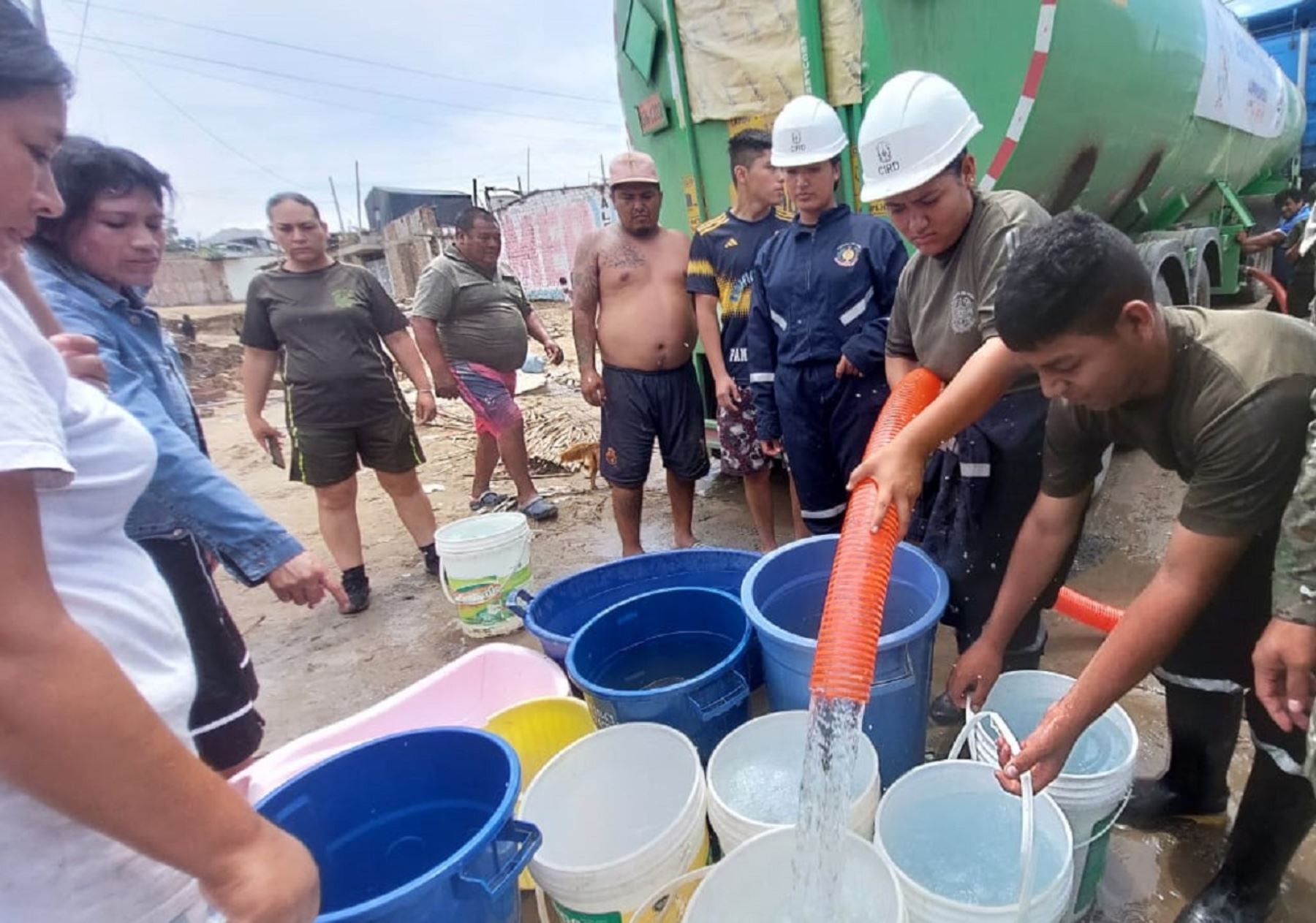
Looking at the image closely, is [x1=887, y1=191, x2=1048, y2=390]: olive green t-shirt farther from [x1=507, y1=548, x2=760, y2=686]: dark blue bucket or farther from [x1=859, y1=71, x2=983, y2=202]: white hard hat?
[x1=507, y1=548, x2=760, y2=686]: dark blue bucket

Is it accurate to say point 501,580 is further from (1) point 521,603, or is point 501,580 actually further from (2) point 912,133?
(2) point 912,133

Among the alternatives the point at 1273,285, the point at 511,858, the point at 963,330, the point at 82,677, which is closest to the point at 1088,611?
the point at 963,330

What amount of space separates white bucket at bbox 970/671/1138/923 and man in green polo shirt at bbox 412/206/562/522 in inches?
127

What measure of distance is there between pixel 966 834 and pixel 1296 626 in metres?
0.75

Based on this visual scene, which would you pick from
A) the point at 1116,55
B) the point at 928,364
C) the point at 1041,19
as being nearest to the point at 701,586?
the point at 928,364

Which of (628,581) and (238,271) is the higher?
(238,271)

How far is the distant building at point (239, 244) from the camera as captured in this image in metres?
34.5

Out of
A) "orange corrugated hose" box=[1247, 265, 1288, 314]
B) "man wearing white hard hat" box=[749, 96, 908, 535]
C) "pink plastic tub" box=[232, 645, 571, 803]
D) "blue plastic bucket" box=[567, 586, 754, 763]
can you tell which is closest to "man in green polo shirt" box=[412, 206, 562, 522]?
"man wearing white hard hat" box=[749, 96, 908, 535]

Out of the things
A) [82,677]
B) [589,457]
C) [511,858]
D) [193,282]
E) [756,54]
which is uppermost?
[193,282]

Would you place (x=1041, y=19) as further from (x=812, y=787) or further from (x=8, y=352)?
(x=8, y=352)

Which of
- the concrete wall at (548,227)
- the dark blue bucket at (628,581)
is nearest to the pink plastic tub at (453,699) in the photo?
the dark blue bucket at (628,581)

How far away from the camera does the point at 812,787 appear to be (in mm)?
1248

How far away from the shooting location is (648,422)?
353 cm

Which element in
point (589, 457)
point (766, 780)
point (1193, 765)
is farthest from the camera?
point (589, 457)
